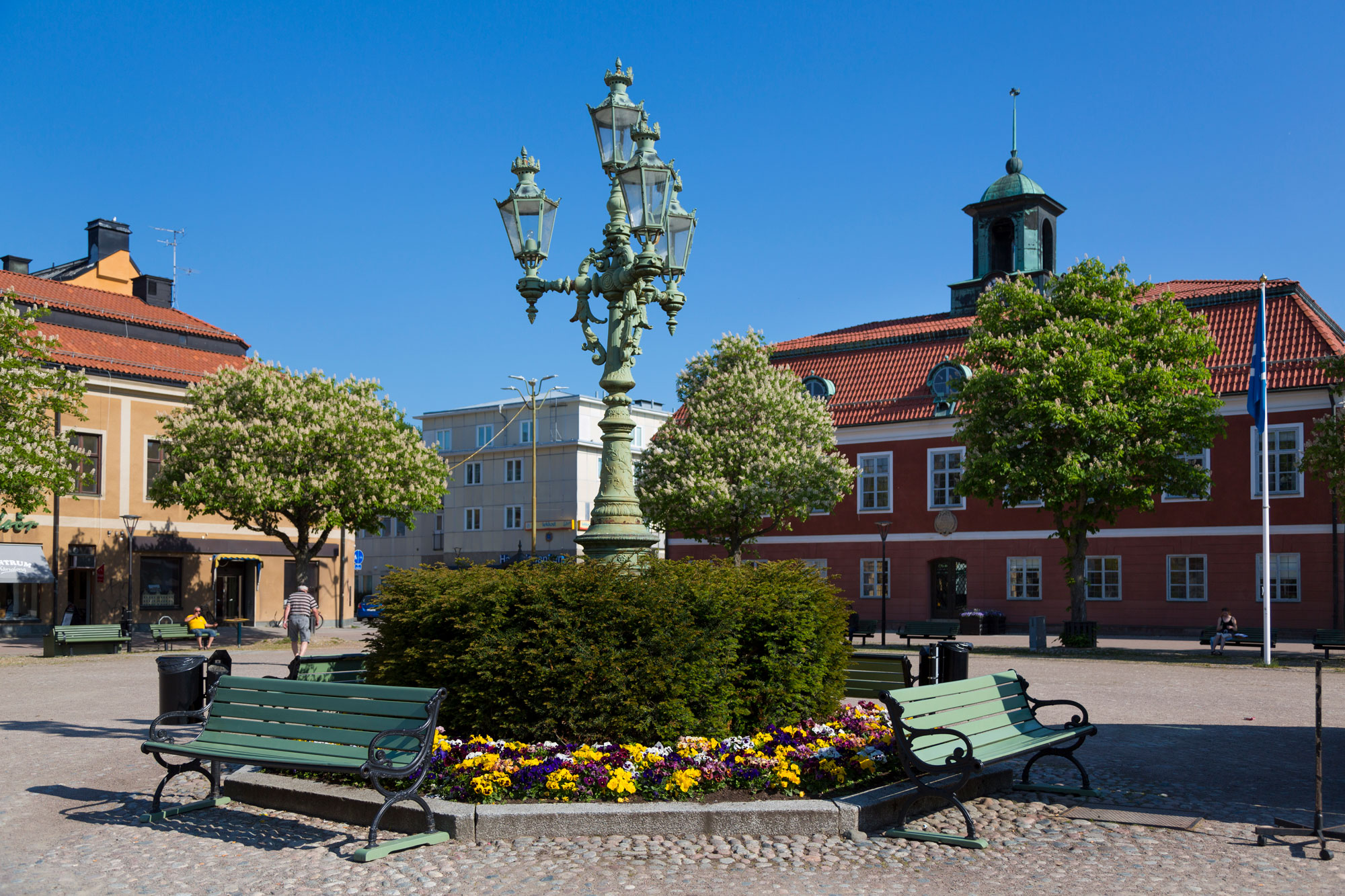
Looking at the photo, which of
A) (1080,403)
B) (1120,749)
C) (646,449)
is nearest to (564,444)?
(646,449)

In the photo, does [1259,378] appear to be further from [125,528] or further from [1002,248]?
[125,528]

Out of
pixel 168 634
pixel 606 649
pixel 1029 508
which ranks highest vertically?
pixel 1029 508

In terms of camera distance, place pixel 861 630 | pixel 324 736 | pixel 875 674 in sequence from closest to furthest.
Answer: pixel 324 736 → pixel 875 674 → pixel 861 630

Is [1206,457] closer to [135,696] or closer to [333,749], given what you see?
[135,696]

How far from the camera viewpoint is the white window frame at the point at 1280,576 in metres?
32.6

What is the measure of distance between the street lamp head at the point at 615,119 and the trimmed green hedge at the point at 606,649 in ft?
14.7

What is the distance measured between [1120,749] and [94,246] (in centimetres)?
4959

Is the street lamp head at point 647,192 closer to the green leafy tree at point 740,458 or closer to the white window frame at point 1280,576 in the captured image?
the green leafy tree at point 740,458

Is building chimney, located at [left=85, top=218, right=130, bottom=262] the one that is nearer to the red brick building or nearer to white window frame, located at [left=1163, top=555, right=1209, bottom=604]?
the red brick building

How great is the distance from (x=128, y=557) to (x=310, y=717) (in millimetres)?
32321

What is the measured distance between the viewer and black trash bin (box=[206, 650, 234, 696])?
A: 37.2 ft

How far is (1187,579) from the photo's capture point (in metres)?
34.6

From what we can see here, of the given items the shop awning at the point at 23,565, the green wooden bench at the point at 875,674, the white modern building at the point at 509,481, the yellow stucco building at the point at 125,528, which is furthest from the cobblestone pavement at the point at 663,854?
the white modern building at the point at 509,481

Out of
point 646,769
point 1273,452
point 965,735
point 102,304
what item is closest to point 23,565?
point 102,304
